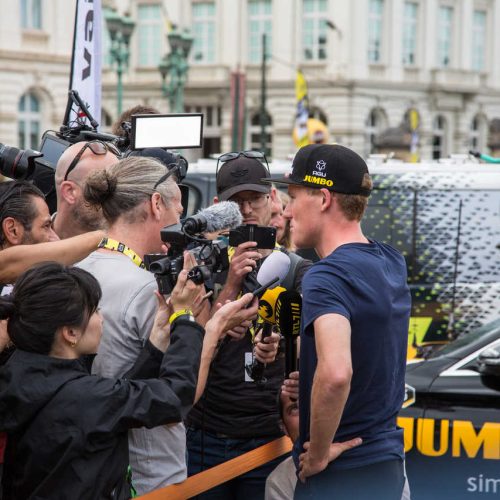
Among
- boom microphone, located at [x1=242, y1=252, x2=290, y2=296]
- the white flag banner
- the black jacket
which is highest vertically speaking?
the white flag banner

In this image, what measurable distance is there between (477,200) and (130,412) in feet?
18.9

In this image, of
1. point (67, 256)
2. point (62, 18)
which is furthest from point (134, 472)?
point (62, 18)

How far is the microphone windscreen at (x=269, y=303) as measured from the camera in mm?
3652

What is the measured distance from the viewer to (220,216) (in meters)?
3.41

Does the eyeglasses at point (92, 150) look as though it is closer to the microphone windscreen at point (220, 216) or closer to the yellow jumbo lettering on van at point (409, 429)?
the microphone windscreen at point (220, 216)

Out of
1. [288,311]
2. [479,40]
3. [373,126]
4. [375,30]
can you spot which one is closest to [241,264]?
[288,311]

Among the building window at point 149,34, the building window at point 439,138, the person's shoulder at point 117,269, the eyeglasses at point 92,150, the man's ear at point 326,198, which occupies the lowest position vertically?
the building window at point 439,138

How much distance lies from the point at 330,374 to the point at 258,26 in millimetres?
47410

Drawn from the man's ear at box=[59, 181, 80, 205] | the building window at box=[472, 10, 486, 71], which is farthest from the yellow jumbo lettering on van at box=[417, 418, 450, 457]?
the building window at box=[472, 10, 486, 71]

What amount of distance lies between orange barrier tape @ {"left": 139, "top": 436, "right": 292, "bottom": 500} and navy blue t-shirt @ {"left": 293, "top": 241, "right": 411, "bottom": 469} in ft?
1.57

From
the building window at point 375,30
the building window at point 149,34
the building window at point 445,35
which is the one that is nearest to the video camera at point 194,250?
the building window at point 375,30

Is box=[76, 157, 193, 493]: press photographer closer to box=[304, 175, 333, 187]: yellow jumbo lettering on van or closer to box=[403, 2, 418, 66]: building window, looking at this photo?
box=[304, 175, 333, 187]: yellow jumbo lettering on van

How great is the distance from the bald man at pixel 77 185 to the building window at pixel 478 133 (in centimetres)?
5212

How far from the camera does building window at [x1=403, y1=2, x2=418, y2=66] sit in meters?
50.4
